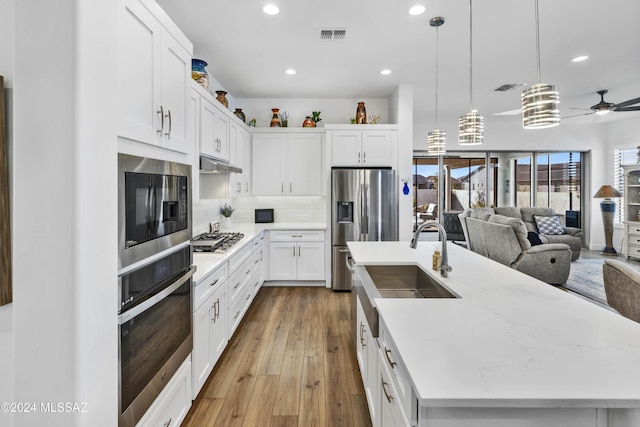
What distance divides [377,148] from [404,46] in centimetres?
149

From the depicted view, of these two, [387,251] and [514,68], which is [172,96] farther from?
[514,68]

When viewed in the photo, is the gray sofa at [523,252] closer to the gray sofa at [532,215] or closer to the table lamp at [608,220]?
the gray sofa at [532,215]

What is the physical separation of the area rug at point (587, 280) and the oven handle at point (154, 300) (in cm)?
484

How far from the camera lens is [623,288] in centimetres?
181

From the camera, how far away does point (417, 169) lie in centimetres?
733

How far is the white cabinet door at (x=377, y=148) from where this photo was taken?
4.58 metres

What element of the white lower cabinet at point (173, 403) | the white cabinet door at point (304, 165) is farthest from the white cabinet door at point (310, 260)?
the white lower cabinet at point (173, 403)

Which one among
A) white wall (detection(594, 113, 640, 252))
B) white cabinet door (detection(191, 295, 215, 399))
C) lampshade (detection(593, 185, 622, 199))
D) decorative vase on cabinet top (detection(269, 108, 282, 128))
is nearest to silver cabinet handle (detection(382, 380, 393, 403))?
white cabinet door (detection(191, 295, 215, 399))

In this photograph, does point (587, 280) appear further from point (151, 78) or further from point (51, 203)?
point (51, 203)

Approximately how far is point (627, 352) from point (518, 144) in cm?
736

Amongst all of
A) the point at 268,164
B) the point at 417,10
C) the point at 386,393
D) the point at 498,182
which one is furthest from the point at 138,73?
the point at 498,182

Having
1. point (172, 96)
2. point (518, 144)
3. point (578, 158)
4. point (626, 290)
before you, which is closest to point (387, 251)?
point (626, 290)

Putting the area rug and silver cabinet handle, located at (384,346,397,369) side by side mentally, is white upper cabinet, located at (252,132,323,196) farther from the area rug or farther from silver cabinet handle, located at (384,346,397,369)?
the area rug

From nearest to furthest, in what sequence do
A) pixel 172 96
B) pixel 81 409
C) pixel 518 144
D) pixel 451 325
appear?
pixel 81 409, pixel 451 325, pixel 172 96, pixel 518 144
